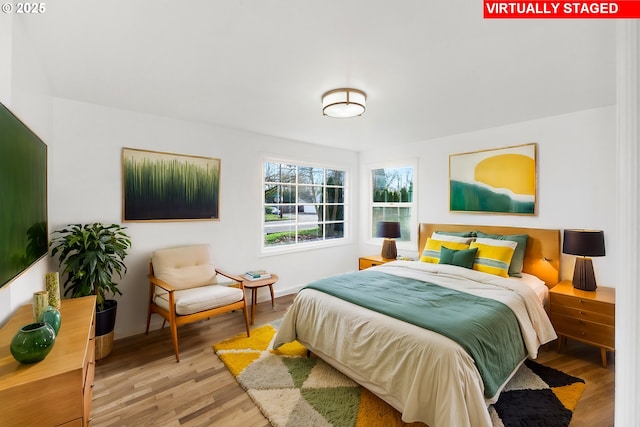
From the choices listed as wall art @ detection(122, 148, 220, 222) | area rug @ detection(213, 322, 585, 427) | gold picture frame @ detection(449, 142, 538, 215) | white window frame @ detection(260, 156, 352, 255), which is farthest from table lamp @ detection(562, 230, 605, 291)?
wall art @ detection(122, 148, 220, 222)

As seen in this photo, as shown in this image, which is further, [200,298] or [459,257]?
[459,257]

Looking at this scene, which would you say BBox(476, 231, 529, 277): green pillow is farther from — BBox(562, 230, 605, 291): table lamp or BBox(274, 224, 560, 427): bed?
BBox(562, 230, 605, 291): table lamp

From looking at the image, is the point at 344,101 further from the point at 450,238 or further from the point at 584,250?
the point at 584,250

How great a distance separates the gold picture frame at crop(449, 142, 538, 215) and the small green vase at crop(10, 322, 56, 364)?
13.6ft

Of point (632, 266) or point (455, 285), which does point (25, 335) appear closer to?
point (632, 266)

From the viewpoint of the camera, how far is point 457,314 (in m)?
2.01

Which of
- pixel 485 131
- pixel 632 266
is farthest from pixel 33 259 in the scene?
pixel 485 131

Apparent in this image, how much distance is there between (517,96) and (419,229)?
7.27 ft

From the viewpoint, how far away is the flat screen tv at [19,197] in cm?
129

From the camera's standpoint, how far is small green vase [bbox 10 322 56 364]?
3.85ft

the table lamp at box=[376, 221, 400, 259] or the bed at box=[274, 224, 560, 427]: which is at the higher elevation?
the table lamp at box=[376, 221, 400, 259]

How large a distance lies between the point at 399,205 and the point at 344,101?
269 cm

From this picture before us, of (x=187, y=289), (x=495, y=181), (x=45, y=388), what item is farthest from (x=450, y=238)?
(x=45, y=388)

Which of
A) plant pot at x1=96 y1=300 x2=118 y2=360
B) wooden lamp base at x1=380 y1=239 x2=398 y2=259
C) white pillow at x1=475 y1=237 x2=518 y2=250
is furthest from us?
wooden lamp base at x1=380 y1=239 x2=398 y2=259
